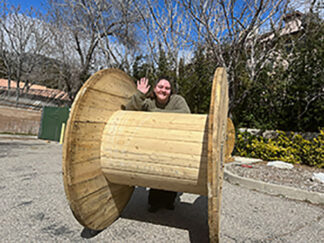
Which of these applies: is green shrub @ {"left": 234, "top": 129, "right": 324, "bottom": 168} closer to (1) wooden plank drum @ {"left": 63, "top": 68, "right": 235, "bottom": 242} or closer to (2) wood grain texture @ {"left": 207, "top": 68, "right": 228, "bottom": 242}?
(1) wooden plank drum @ {"left": 63, "top": 68, "right": 235, "bottom": 242}

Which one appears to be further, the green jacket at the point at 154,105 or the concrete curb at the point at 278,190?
the concrete curb at the point at 278,190

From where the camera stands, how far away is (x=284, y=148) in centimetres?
729

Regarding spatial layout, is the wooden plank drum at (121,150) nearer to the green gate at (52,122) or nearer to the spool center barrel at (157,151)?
the spool center barrel at (157,151)

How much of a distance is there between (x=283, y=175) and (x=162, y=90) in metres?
4.20

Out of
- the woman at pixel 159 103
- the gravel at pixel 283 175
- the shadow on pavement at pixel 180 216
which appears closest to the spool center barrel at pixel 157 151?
the woman at pixel 159 103

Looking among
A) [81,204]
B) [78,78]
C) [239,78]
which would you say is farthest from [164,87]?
[78,78]

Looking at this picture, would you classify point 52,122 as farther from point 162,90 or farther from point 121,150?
point 121,150

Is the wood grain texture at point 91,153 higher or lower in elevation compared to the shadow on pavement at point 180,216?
higher

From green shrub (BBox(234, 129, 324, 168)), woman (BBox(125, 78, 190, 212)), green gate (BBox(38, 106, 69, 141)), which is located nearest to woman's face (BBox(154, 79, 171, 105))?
woman (BBox(125, 78, 190, 212))

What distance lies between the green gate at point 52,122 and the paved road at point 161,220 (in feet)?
31.0

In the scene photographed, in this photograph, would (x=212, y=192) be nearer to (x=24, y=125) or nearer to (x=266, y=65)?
(x=266, y=65)

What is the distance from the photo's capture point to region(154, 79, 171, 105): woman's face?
286cm

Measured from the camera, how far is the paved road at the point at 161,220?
2324 millimetres

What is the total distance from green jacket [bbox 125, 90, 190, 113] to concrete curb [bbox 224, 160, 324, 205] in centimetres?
276
